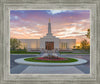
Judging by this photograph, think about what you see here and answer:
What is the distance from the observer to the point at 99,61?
8.29ft

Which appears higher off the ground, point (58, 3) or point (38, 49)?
point (58, 3)

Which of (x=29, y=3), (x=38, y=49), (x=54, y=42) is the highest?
(x=29, y=3)

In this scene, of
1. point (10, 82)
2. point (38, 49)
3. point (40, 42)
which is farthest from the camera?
point (40, 42)

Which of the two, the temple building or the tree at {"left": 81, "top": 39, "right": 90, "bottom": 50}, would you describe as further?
the temple building

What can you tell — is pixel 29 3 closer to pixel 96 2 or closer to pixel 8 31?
pixel 8 31

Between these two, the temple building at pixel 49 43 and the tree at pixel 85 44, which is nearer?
the tree at pixel 85 44

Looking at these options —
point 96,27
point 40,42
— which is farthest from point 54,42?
point 96,27

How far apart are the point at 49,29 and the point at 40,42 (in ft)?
8.67

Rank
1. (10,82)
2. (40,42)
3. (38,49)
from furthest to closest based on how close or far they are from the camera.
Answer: (40,42)
(38,49)
(10,82)

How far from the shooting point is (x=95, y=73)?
253 centimetres

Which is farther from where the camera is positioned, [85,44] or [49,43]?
[49,43]

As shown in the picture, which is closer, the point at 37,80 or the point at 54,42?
A: the point at 37,80

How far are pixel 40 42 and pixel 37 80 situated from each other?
45.1 feet

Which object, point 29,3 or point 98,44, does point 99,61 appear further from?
point 29,3
